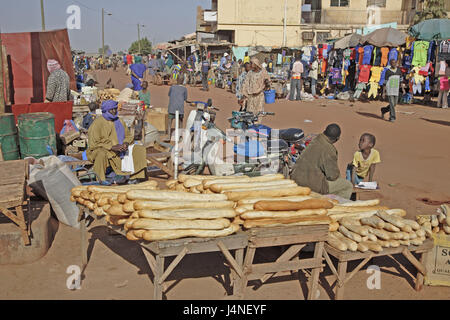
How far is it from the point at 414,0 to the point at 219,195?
33.9m

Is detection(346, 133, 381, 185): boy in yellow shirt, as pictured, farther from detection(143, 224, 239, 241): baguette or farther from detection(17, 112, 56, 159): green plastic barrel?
detection(17, 112, 56, 159): green plastic barrel

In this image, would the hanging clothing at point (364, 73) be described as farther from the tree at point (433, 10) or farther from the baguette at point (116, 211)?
the baguette at point (116, 211)

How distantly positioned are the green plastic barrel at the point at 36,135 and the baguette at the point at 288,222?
4.96 meters

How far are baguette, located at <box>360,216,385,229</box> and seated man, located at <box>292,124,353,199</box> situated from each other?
97 centimetres

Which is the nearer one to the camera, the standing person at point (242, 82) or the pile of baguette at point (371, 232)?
the pile of baguette at point (371, 232)

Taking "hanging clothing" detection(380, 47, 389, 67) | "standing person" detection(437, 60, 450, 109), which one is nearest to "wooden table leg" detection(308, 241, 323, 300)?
"standing person" detection(437, 60, 450, 109)

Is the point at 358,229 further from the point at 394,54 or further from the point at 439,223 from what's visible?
the point at 394,54

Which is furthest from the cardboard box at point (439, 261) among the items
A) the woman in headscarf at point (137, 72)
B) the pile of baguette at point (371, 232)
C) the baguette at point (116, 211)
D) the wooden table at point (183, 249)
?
the woman in headscarf at point (137, 72)

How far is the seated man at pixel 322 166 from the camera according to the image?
480 centimetres

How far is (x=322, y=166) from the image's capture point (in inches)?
190

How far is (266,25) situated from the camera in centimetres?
3256

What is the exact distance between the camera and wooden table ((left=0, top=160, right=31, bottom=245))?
4059mm

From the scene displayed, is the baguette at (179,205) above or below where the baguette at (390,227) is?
above

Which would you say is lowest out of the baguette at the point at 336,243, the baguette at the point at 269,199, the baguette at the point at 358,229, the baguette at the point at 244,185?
the baguette at the point at 336,243
